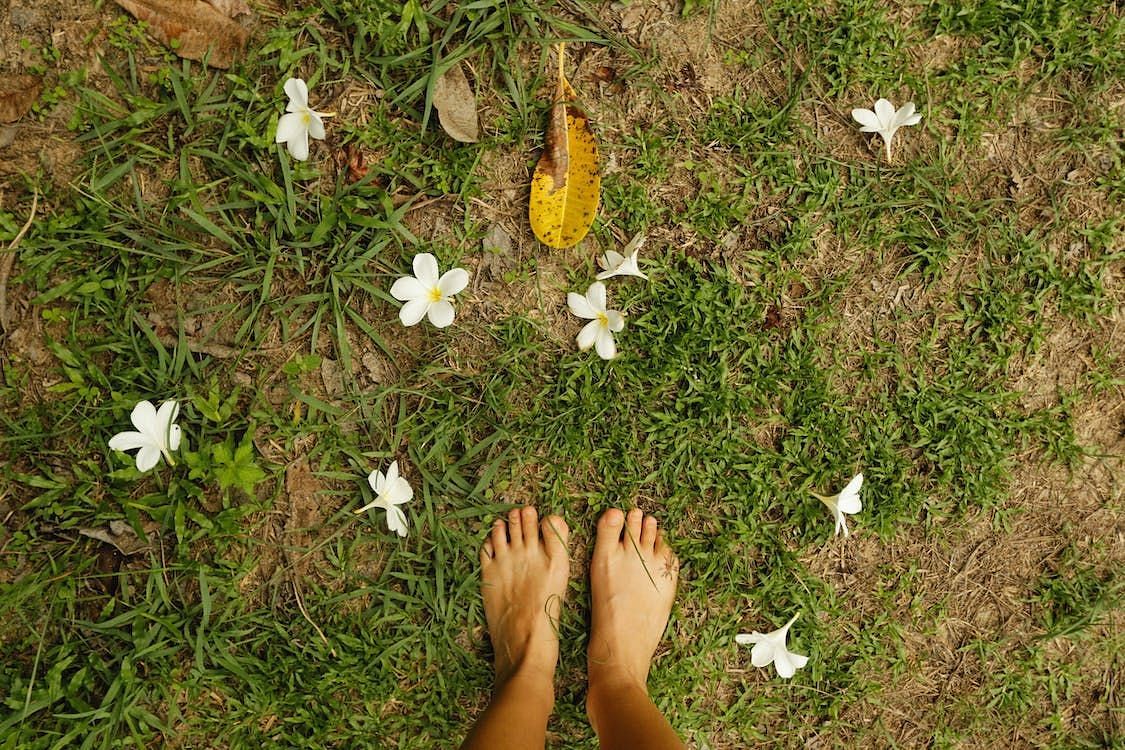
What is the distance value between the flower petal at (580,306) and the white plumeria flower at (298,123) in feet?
2.98

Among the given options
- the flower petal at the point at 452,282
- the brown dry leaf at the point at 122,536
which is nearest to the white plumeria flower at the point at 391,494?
the flower petal at the point at 452,282

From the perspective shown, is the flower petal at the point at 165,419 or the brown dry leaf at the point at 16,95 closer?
the flower petal at the point at 165,419

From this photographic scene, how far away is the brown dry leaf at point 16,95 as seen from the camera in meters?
2.11

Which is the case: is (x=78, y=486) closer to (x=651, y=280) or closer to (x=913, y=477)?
(x=651, y=280)

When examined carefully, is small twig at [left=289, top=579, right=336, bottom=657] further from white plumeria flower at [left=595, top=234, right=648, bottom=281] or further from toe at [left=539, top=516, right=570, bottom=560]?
white plumeria flower at [left=595, top=234, right=648, bottom=281]

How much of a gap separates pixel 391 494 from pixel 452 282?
2.26 ft

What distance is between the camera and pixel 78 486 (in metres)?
2.15

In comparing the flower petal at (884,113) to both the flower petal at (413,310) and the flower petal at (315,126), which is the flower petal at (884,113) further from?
the flower petal at (315,126)

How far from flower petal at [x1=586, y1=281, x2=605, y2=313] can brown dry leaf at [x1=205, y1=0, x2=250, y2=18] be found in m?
1.40

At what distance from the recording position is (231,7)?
2.16 meters

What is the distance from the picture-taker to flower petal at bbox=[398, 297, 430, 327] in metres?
2.09

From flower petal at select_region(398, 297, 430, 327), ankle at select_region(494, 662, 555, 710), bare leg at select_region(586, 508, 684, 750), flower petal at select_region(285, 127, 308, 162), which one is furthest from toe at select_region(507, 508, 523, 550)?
flower petal at select_region(285, 127, 308, 162)

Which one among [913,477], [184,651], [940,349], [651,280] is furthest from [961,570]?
[184,651]

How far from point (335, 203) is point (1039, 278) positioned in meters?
2.43
